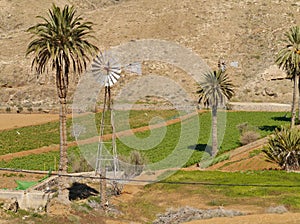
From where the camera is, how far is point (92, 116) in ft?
247

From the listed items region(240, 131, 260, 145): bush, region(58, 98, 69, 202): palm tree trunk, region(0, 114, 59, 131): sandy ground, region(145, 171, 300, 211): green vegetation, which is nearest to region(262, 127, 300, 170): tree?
region(145, 171, 300, 211): green vegetation

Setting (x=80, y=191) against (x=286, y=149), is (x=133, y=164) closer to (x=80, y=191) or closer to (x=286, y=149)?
(x=80, y=191)

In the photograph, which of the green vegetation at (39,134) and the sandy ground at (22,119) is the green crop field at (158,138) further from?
the sandy ground at (22,119)

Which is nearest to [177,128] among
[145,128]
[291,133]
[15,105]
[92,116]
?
[145,128]

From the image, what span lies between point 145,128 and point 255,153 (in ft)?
65.3

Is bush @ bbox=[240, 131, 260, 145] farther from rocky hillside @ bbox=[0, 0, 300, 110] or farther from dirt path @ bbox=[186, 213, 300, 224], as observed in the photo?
rocky hillside @ bbox=[0, 0, 300, 110]

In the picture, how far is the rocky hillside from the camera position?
9794 centimetres

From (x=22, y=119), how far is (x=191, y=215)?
52.8m

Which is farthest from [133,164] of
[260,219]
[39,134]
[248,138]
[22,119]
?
[22,119]

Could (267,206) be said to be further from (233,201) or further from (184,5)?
(184,5)

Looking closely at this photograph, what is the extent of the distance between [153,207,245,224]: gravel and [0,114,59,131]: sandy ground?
44.7 meters

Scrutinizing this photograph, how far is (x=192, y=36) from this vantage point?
367 ft

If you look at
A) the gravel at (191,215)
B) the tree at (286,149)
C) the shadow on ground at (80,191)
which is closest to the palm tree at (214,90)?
the tree at (286,149)

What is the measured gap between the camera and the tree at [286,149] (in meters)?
40.6
